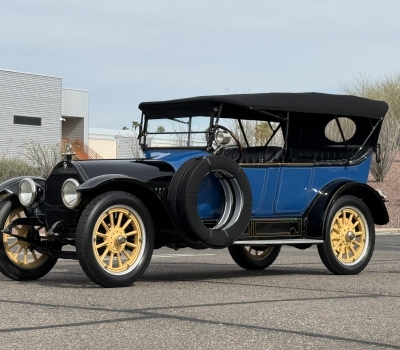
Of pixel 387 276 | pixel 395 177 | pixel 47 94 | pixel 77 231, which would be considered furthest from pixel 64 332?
pixel 47 94

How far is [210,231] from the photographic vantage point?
9461 millimetres

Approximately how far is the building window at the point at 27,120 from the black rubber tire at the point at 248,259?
121ft

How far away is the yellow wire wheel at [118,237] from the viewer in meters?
8.88

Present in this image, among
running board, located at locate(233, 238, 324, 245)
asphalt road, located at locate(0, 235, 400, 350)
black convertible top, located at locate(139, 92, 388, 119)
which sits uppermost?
black convertible top, located at locate(139, 92, 388, 119)

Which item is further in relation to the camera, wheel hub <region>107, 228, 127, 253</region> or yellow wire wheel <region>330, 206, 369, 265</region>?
yellow wire wheel <region>330, 206, 369, 265</region>

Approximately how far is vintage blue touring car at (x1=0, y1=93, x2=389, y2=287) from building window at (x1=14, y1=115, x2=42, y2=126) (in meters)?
36.4

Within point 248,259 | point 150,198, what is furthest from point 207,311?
point 248,259

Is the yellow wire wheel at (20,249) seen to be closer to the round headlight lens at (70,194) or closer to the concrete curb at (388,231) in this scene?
the round headlight lens at (70,194)

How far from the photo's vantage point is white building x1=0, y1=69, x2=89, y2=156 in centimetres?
4603

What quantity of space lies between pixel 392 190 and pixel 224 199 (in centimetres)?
2386

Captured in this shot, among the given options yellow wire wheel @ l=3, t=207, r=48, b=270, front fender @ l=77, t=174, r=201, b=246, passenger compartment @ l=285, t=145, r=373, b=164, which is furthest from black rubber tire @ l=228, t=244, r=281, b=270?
yellow wire wheel @ l=3, t=207, r=48, b=270

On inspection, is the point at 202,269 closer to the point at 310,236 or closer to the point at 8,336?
the point at 310,236

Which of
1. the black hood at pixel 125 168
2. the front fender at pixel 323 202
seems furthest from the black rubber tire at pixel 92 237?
the front fender at pixel 323 202

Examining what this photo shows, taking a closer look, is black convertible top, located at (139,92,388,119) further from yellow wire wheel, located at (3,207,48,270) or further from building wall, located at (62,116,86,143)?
building wall, located at (62,116,86,143)
